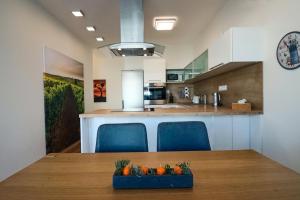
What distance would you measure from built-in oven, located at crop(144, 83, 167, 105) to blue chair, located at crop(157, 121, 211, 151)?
3.83 meters

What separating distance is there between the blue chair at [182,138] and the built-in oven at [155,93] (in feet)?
12.5

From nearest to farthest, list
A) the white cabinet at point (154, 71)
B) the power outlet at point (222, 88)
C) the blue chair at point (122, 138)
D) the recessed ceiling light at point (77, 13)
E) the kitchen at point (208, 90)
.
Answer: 1. the kitchen at point (208, 90)
2. the blue chair at point (122, 138)
3. the recessed ceiling light at point (77, 13)
4. the power outlet at point (222, 88)
5. the white cabinet at point (154, 71)

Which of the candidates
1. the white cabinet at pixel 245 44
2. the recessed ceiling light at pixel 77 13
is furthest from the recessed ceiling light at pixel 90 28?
the white cabinet at pixel 245 44

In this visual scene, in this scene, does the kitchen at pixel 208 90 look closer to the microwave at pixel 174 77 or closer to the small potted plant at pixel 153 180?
the small potted plant at pixel 153 180

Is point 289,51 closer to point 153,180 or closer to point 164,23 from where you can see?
point 153,180

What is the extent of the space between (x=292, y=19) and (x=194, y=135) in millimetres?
1362

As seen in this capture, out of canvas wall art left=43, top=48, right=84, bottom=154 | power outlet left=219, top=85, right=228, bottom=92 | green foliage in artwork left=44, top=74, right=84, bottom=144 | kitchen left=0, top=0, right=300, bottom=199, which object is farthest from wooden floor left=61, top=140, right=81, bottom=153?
power outlet left=219, top=85, right=228, bottom=92

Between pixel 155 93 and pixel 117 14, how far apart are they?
242 cm

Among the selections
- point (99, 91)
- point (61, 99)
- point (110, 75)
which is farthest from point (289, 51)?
point (99, 91)

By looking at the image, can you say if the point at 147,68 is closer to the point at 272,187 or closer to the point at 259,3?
the point at 259,3

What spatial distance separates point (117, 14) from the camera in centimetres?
361

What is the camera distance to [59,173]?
45.2 inches

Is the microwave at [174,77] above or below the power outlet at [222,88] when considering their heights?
above

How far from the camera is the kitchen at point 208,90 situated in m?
1.23
